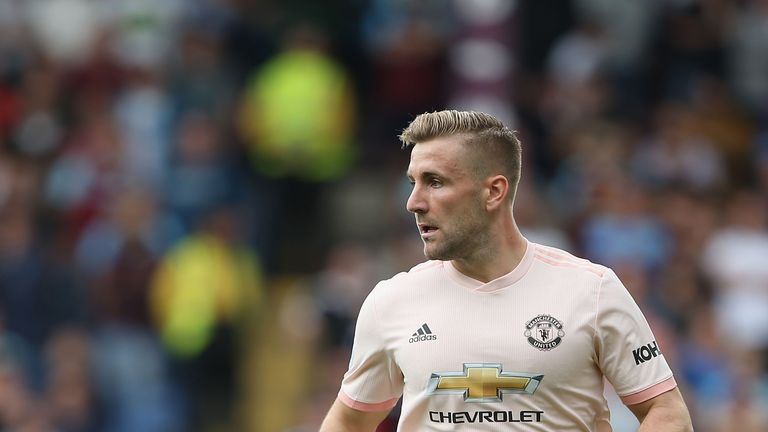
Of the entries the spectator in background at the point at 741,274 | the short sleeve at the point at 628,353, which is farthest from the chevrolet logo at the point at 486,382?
the spectator in background at the point at 741,274

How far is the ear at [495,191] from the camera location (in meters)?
5.93

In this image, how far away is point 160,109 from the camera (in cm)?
1555

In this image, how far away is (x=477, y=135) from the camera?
5.90 meters

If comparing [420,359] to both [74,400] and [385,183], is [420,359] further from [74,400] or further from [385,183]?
[385,183]

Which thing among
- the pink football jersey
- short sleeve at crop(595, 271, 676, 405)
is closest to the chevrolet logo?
the pink football jersey

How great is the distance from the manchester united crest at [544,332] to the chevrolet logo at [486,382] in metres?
0.12

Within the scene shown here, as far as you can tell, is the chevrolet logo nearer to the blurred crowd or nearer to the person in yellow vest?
the blurred crowd

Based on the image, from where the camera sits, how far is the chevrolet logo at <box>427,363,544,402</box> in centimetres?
573

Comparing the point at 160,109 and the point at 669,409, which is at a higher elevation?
the point at 160,109

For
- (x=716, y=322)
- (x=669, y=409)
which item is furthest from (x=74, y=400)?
(x=669, y=409)

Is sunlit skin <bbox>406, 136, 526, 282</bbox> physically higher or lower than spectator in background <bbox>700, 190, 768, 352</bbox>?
lower

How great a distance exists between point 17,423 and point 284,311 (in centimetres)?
347

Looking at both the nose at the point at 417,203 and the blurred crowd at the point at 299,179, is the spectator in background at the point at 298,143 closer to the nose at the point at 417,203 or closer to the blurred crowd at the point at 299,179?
the blurred crowd at the point at 299,179

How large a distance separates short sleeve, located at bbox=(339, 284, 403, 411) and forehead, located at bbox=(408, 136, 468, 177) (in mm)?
516
